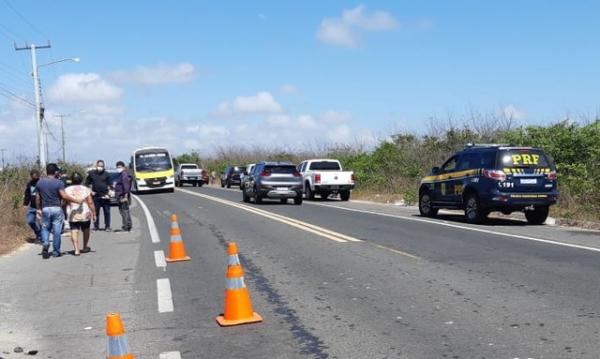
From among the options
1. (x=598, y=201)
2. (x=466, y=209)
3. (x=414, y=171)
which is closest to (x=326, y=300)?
(x=466, y=209)

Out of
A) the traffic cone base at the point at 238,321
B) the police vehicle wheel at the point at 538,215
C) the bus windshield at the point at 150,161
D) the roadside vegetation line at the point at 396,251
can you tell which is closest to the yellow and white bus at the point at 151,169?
the bus windshield at the point at 150,161

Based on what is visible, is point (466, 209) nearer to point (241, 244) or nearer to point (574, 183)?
point (574, 183)

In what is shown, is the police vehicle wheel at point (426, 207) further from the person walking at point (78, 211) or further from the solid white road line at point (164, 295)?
the solid white road line at point (164, 295)

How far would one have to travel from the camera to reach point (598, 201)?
1741 cm

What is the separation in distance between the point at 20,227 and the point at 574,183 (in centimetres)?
1484

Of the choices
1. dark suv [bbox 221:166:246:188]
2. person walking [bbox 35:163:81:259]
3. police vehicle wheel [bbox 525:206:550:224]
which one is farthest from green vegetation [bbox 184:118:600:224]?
person walking [bbox 35:163:81:259]

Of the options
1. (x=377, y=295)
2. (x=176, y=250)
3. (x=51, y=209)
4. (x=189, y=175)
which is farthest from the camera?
(x=189, y=175)

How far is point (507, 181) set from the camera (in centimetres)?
1584

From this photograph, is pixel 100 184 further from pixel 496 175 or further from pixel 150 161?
pixel 150 161

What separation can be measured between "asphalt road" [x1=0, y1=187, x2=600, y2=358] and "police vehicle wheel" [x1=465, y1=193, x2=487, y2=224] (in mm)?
2054

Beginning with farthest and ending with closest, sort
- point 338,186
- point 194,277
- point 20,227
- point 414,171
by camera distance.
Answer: point 414,171, point 338,186, point 20,227, point 194,277

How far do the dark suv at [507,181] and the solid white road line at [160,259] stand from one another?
A: 838 cm

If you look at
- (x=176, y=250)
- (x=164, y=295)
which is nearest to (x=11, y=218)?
(x=176, y=250)

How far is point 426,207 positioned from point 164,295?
12.8m
